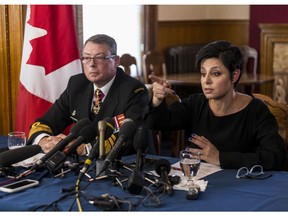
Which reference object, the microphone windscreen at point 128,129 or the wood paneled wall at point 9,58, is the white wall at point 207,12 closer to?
the wood paneled wall at point 9,58

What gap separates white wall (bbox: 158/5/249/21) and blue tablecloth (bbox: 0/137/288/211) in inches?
225

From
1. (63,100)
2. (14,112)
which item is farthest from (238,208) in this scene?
(14,112)

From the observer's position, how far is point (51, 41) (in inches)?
144

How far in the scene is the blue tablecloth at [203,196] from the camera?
1.99 meters

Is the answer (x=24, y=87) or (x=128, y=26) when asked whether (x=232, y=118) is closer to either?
(x=24, y=87)

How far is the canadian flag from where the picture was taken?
A: 3621 mm

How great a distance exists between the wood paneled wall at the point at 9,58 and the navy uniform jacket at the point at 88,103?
77 cm

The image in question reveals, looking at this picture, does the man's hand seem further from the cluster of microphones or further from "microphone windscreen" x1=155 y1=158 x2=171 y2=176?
"microphone windscreen" x1=155 y1=158 x2=171 y2=176

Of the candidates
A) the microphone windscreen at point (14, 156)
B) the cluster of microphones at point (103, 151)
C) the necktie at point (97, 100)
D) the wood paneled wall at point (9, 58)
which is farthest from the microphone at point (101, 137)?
the wood paneled wall at point (9, 58)

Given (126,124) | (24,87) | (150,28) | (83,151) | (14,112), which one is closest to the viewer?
(126,124)

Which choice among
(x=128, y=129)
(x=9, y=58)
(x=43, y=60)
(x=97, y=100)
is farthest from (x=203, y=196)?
(x=9, y=58)

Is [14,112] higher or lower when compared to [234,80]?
lower

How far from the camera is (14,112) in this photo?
3.93m

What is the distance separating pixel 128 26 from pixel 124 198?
4.92m
